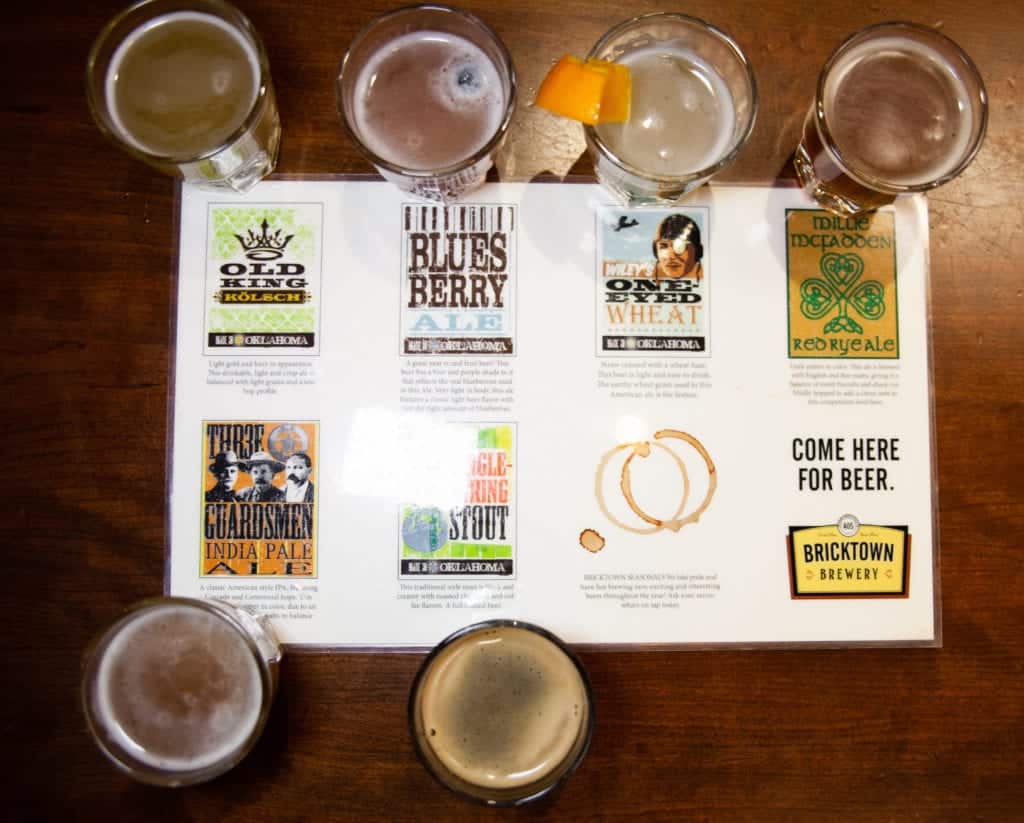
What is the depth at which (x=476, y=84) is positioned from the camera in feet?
4.04

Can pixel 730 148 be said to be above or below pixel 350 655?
above

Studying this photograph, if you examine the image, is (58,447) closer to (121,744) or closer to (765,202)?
(121,744)

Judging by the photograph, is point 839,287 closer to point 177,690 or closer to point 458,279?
point 458,279

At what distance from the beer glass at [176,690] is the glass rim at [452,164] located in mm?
696

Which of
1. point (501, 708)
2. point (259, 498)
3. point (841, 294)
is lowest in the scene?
point (501, 708)

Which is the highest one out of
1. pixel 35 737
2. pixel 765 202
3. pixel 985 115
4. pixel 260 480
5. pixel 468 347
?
pixel 985 115

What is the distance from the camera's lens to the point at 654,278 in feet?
4.25

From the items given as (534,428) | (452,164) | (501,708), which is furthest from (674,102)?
(501,708)

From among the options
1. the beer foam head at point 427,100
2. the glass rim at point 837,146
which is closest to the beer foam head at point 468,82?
the beer foam head at point 427,100

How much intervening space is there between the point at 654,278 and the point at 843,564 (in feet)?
1.79

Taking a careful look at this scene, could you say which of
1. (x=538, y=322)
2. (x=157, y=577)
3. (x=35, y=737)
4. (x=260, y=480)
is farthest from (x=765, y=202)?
(x=35, y=737)

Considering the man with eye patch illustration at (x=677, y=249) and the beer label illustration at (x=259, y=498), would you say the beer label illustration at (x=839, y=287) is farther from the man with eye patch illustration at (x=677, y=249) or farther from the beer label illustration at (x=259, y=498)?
the beer label illustration at (x=259, y=498)

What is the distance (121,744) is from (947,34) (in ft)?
5.63

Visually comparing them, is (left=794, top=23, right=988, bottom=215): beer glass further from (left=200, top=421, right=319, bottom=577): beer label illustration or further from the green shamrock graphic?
(left=200, top=421, right=319, bottom=577): beer label illustration
